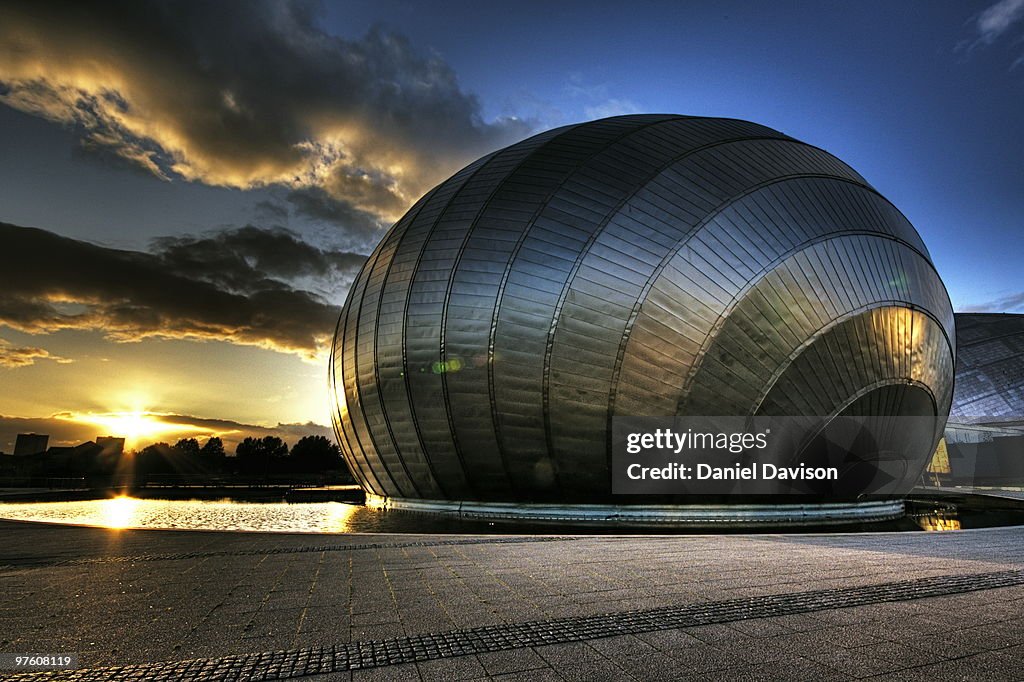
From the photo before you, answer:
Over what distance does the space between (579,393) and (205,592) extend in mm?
10323

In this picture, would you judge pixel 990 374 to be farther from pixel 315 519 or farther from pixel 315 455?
pixel 315 455

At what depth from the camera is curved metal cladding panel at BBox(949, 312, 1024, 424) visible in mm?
46688

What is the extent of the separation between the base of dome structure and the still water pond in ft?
2.47

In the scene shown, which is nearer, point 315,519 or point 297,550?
point 297,550

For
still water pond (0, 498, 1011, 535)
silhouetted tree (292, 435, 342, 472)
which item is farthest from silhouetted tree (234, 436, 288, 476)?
still water pond (0, 498, 1011, 535)

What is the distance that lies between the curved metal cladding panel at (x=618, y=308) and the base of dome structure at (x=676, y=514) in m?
0.41

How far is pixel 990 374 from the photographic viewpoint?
48438mm

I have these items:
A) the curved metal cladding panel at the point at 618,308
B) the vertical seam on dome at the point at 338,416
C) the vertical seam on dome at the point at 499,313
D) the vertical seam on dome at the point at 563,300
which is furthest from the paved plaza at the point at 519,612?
the vertical seam on dome at the point at 338,416

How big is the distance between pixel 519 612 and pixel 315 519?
12.9 meters

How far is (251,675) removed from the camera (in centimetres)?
398

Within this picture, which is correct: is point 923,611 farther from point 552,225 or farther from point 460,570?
point 552,225

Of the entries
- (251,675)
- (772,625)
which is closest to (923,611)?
(772,625)

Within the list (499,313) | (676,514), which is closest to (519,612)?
(499,313)

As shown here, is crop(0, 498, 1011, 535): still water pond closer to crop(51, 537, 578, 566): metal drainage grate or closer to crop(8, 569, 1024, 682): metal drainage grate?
crop(51, 537, 578, 566): metal drainage grate
